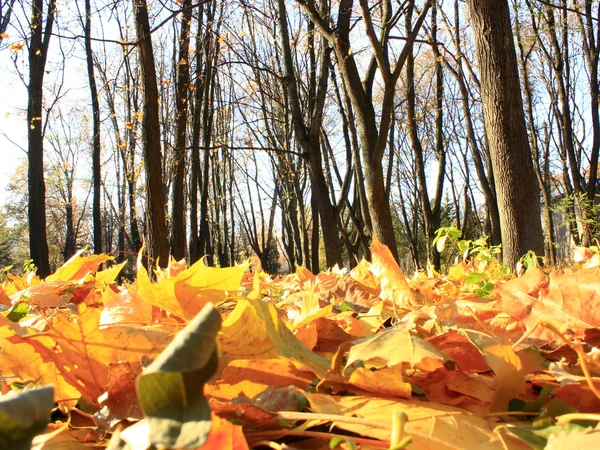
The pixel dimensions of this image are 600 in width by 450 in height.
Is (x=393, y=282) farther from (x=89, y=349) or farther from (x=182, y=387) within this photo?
(x=182, y=387)

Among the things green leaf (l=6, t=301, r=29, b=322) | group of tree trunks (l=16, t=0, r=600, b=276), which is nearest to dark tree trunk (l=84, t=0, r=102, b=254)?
group of tree trunks (l=16, t=0, r=600, b=276)

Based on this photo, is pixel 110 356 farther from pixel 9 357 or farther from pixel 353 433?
pixel 353 433

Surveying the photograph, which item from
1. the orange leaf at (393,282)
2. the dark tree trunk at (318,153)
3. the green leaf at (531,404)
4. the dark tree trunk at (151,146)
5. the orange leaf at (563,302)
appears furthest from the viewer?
the dark tree trunk at (318,153)

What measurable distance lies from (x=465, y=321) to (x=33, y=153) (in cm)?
1049

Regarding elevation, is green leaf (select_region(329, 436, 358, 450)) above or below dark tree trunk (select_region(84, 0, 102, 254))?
below

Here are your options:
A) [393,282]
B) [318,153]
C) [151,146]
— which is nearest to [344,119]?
[318,153]

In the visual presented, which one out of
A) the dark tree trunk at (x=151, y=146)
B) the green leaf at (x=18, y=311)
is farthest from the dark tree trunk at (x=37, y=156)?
the green leaf at (x=18, y=311)

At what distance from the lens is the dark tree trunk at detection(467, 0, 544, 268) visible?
320 cm

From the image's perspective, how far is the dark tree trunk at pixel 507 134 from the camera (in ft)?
10.5

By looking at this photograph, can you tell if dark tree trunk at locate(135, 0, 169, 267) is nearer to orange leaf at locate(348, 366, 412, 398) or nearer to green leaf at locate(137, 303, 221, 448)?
orange leaf at locate(348, 366, 412, 398)

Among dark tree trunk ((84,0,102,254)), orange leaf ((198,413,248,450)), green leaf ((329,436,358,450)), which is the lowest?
green leaf ((329,436,358,450))

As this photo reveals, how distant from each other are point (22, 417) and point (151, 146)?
205 inches

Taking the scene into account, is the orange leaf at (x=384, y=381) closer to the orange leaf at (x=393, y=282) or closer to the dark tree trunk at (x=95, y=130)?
the orange leaf at (x=393, y=282)

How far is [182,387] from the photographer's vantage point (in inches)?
9.7
